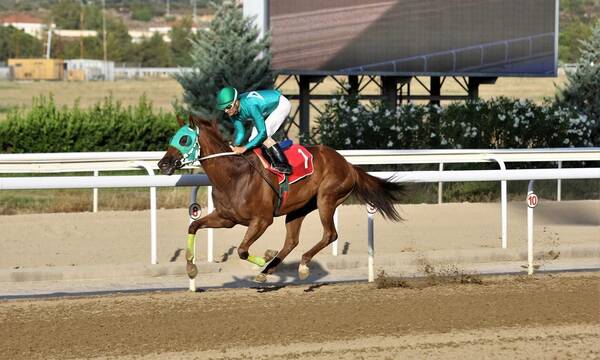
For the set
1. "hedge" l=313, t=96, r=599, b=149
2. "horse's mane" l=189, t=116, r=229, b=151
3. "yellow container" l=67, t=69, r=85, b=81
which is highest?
"yellow container" l=67, t=69, r=85, b=81

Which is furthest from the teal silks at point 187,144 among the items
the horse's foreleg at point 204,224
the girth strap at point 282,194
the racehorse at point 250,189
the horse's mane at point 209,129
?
the girth strap at point 282,194

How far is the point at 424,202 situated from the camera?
12422 millimetres

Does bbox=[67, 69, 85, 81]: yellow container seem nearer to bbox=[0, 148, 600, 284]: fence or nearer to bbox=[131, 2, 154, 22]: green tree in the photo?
bbox=[0, 148, 600, 284]: fence

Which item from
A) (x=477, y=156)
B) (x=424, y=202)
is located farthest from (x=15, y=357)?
(x=424, y=202)

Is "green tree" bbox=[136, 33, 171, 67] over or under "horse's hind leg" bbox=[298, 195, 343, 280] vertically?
over

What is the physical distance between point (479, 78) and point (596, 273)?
1302 cm

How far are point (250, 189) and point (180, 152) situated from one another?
0.51m

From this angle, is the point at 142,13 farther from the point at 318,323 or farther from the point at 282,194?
the point at 318,323

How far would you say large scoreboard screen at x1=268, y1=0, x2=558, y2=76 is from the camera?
1819cm

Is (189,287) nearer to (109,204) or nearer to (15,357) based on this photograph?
(15,357)

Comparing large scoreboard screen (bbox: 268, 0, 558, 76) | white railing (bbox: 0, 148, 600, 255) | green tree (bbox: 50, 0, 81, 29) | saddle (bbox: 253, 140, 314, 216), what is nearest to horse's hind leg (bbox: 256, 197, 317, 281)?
saddle (bbox: 253, 140, 314, 216)

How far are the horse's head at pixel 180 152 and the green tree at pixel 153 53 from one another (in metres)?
85.5

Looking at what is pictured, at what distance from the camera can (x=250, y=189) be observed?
6629 millimetres

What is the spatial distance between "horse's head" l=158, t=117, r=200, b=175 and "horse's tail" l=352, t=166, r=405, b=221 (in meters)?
1.33
